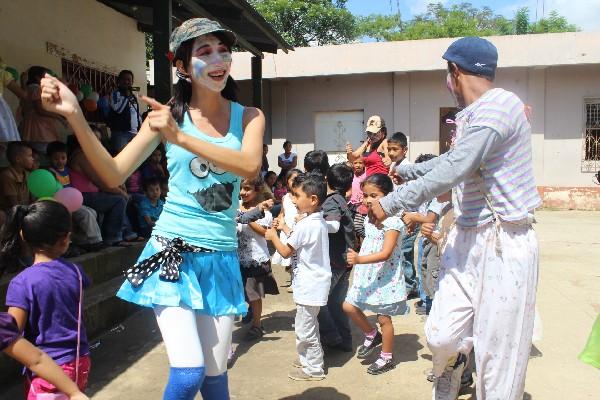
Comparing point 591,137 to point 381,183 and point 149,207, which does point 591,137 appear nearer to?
point 149,207

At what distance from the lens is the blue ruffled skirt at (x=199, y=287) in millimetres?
2191

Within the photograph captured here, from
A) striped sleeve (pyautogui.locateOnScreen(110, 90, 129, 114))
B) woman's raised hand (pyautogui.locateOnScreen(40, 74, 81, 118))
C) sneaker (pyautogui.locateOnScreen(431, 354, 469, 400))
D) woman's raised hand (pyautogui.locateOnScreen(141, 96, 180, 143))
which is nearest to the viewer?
woman's raised hand (pyautogui.locateOnScreen(40, 74, 81, 118))

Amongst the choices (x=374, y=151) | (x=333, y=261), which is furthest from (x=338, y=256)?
(x=374, y=151)

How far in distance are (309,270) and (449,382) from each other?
1315 millimetres

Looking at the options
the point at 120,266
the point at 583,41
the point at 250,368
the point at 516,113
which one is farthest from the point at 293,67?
the point at 516,113

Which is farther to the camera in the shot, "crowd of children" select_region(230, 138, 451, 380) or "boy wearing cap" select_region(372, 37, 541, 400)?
"crowd of children" select_region(230, 138, 451, 380)

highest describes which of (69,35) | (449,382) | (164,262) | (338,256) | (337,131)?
(69,35)

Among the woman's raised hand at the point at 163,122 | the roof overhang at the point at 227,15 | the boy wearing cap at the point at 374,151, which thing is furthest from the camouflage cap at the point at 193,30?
the roof overhang at the point at 227,15

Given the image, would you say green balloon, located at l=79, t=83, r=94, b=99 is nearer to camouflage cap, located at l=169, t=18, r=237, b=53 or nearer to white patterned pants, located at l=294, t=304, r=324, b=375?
white patterned pants, located at l=294, t=304, r=324, b=375

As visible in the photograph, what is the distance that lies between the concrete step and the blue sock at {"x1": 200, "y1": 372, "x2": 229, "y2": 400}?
6.39 feet

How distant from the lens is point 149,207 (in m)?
6.63

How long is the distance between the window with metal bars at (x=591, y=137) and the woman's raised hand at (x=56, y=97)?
15.3 meters

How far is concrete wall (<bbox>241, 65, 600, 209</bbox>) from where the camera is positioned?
14.6 m

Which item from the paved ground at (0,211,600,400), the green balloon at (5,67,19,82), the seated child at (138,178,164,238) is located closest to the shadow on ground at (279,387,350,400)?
the paved ground at (0,211,600,400)
